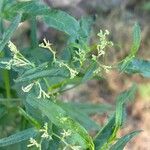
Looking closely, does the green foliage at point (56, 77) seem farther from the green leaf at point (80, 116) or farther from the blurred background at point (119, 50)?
the blurred background at point (119, 50)

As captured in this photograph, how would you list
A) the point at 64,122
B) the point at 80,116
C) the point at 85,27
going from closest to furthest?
the point at 64,122
the point at 85,27
the point at 80,116

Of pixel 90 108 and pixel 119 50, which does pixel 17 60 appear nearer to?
pixel 90 108

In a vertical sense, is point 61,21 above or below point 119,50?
above

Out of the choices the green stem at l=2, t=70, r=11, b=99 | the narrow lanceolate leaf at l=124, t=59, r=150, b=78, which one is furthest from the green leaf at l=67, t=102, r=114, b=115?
the narrow lanceolate leaf at l=124, t=59, r=150, b=78

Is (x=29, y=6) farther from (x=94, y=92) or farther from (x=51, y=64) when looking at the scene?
(x=94, y=92)

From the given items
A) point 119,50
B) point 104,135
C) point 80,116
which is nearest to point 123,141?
point 104,135
